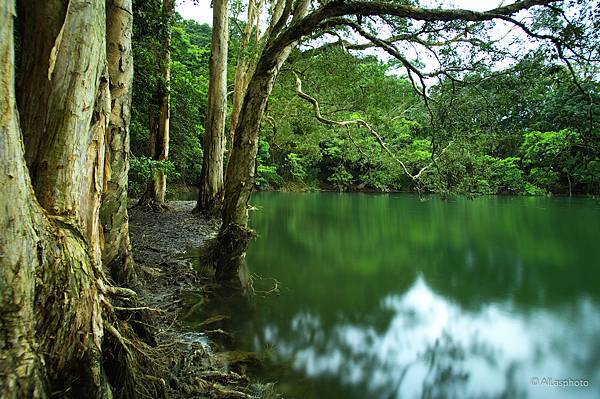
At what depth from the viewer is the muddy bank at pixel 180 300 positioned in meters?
2.71

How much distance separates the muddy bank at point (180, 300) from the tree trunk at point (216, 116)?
0.73m

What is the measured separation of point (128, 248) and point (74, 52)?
289cm

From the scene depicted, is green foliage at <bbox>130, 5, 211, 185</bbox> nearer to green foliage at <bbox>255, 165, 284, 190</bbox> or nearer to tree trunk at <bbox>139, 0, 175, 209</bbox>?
tree trunk at <bbox>139, 0, 175, 209</bbox>

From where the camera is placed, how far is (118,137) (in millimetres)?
3762

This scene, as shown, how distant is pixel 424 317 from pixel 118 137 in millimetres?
4785

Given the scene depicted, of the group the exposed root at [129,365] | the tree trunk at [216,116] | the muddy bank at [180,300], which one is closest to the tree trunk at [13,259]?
the exposed root at [129,365]

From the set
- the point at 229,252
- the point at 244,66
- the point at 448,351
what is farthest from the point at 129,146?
the point at 244,66

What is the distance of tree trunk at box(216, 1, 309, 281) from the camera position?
5.18 metres

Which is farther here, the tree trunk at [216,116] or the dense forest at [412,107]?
the tree trunk at [216,116]

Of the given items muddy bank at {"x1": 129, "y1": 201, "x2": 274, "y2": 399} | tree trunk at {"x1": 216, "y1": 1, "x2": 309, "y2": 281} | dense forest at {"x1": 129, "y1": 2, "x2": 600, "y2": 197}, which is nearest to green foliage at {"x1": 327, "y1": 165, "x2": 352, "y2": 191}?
dense forest at {"x1": 129, "y1": 2, "x2": 600, "y2": 197}

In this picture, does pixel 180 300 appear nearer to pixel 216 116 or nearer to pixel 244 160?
pixel 244 160

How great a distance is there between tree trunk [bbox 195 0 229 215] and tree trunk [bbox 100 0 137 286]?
6680mm

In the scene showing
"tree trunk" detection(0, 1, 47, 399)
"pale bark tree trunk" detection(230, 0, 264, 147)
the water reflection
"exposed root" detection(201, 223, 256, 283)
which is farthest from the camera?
"pale bark tree trunk" detection(230, 0, 264, 147)

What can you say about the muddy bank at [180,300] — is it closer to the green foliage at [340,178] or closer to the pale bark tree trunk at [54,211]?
A: the pale bark tree trunk at [54,211]
